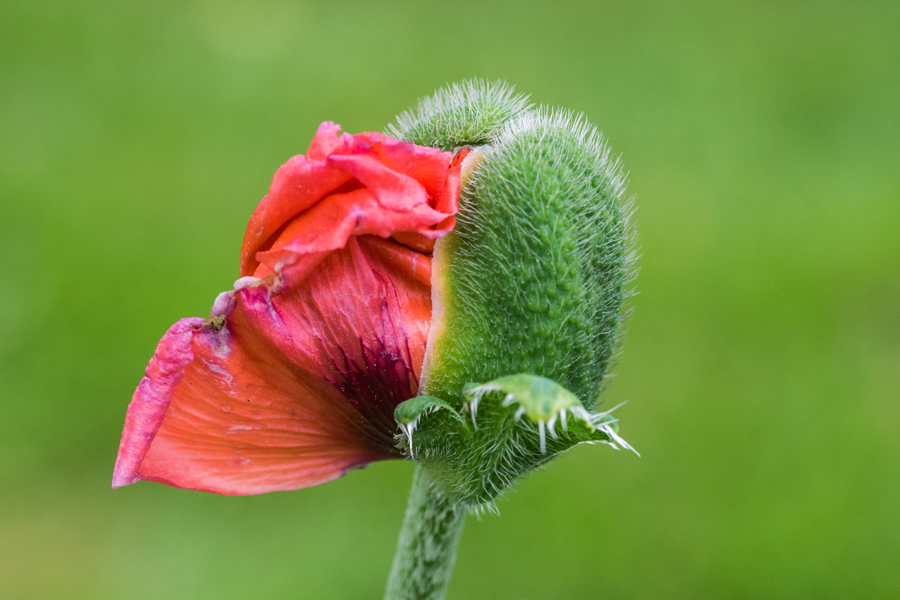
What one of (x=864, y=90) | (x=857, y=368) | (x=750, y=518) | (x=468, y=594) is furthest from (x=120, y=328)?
(x=864, y=90)

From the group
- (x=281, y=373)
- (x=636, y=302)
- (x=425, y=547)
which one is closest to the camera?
(x=281, y=373)

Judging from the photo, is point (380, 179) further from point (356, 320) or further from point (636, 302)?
point (636, 302)

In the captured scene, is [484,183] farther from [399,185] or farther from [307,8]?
[307,8]

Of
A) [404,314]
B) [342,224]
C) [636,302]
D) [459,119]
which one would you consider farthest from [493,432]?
[636,302]

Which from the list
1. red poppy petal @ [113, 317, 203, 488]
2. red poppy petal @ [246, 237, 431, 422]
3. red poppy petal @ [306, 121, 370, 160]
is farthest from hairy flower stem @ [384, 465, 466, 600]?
red poppy petal @ [306, 121, 370, 160]

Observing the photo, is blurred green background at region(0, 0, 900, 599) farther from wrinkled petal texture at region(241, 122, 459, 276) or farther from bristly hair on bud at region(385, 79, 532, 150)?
wrinkled petal texture at region(241, 122, 459, 276)
